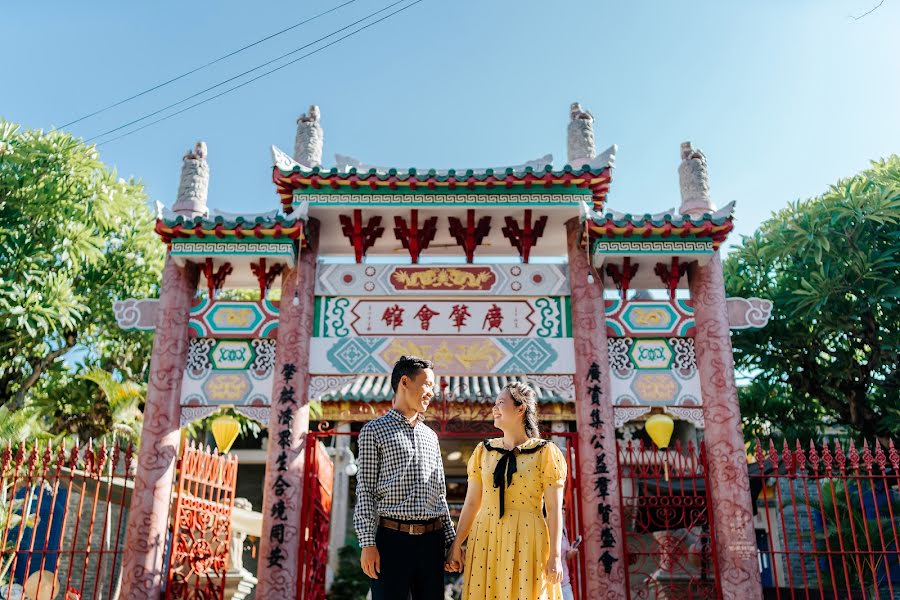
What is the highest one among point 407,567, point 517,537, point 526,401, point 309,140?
point 309,140

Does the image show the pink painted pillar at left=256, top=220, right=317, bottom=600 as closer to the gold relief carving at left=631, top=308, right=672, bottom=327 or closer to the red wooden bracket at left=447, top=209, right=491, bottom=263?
the red wooden bracket at left=447, top=209, right=491, bottom=263

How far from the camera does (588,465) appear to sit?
7184 mm

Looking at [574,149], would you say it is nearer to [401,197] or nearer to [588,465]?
[401,197]

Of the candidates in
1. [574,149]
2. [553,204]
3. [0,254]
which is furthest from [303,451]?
[0,254]

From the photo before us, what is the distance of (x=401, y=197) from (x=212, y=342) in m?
2.42

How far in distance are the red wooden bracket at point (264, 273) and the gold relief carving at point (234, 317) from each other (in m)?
0.23

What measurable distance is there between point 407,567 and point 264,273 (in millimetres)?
5021

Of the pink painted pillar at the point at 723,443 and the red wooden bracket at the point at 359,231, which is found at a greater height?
the red wooden bracket at the point at 359,231

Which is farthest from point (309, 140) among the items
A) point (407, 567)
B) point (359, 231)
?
point (407, 567)

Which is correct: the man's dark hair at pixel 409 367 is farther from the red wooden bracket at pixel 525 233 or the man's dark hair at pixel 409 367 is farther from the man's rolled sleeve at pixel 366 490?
the red wooden bracket at pixel 525 233

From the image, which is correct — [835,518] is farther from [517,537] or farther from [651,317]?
[517,537]

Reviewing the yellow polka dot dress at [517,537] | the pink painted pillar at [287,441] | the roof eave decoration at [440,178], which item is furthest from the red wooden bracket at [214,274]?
the yellow polka dot dress at [517,537]

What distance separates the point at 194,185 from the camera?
8281 mm

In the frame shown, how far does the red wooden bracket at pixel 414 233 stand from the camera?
26.9 feet
